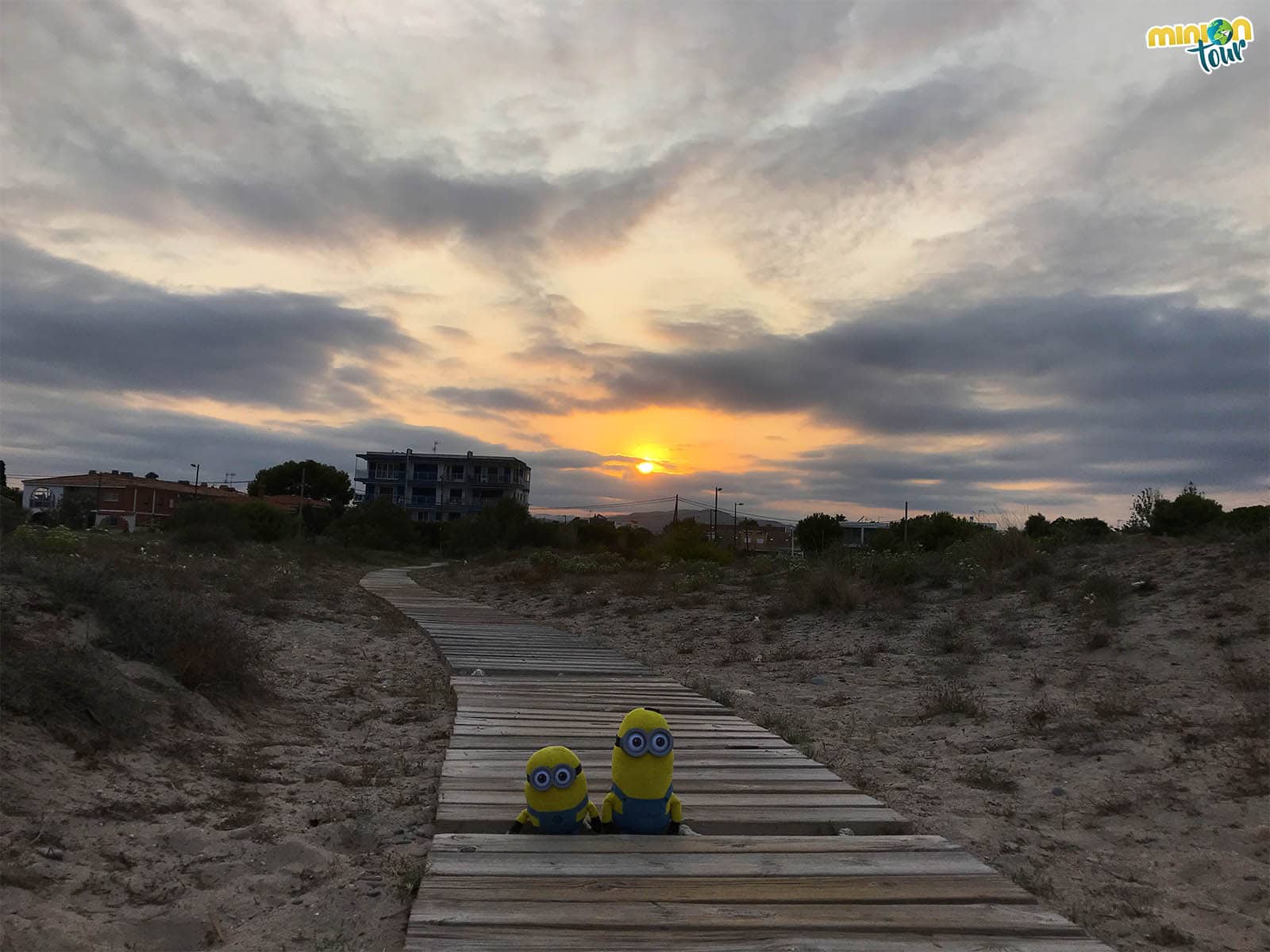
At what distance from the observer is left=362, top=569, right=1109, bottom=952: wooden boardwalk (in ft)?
9.39

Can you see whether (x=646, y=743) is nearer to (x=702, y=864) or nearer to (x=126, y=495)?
(x=702, y=864)

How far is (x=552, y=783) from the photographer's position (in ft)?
11.8

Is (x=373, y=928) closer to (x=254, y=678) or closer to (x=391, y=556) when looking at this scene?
(x=254, y=678)

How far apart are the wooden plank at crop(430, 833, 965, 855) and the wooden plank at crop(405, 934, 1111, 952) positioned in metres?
0.65

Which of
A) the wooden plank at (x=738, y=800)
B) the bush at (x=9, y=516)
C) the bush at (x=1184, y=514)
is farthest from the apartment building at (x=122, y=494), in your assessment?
the wooden plank at (x=738, y=800)

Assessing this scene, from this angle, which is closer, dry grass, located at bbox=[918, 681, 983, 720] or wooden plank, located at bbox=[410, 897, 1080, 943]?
wooden plank, located at bbox=[410, 897, 1080, 943]

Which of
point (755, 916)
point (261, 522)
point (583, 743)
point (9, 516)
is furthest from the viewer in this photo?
point (261, 522)

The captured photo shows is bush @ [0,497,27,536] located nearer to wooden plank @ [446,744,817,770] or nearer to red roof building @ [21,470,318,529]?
wooden plank @ [446,744,817,770]

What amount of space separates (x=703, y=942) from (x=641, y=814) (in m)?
0.89

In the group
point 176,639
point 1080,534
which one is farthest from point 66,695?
point 1080,534

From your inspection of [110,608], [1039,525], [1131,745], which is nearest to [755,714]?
[1131,745]

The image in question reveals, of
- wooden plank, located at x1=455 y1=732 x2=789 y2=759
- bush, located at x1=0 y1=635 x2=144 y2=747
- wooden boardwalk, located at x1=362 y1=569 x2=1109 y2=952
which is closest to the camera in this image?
wooden boardwalk, located at x1=362 y1=569 x2=1109 y2=952

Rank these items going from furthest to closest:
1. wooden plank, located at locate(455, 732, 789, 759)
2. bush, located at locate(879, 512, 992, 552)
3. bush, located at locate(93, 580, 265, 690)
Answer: bush, located at locate(879, 512, 992, 552)
bush, located at locate(93, 580, 265, 690)
wooden plank, located at locate(455, 732, 789, 759)

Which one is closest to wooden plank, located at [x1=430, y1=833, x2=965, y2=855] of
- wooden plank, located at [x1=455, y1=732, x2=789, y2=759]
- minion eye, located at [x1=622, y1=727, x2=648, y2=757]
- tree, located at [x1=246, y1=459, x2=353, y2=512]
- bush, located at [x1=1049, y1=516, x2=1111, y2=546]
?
minion eye, located at [x1=622, y1=727, x2=648, y2=757]
